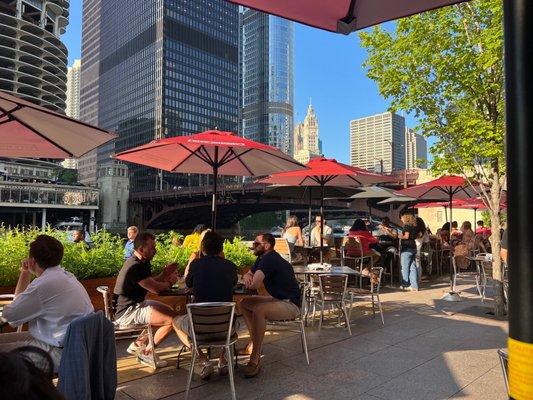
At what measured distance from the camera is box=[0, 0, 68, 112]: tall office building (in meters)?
80.8

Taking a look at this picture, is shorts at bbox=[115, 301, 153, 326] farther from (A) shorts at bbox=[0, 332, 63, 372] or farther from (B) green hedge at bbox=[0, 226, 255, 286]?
(B) green hedge at bbox=[0, 226, 255, 286]

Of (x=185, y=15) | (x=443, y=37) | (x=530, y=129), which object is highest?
(x=185, y=15)

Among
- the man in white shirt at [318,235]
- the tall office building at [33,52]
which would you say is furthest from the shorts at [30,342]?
the tall office building at [33,52]

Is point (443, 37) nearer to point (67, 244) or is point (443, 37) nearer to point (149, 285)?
point (149, 285)

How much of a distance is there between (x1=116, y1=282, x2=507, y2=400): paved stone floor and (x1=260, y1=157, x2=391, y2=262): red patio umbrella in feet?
8.64

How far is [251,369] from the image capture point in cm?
436

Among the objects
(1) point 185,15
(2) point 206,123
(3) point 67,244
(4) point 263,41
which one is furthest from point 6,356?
(4) point 263,41

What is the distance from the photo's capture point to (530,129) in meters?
1.07

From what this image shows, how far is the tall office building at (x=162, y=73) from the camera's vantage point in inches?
4783

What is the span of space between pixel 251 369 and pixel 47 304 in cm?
209

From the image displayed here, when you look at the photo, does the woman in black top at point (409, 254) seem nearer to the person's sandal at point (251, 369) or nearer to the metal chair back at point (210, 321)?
the person's sandal at point (251, 369)

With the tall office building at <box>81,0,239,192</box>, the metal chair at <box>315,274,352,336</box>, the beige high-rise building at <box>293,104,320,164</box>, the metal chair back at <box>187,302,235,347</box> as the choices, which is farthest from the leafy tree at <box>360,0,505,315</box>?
the beige high-rise building at <box>293,104,320,164</box>

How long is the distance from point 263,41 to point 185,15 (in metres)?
61.3

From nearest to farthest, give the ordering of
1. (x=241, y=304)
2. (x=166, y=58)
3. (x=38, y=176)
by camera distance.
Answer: (x=241, y=304) < (x=38, y=176) < (x=166, y=58)
